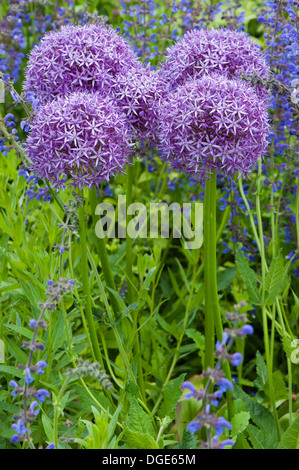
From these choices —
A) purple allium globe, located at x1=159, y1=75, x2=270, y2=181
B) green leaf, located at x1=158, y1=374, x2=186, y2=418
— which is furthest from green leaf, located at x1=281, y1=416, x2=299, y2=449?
purple allium globe, located at x1=159, y1=75, x2=270, y2=181

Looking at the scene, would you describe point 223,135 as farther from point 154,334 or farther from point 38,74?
point 154,334


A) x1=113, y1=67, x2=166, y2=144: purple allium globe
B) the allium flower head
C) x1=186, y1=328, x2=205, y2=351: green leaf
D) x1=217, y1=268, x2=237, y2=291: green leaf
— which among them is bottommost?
x1=186, y1=328, x2=205, y2=351: green leaf

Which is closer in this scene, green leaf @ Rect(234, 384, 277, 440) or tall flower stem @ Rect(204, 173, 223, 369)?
tall flower stem @ Rect(204, 173, 223, 369)

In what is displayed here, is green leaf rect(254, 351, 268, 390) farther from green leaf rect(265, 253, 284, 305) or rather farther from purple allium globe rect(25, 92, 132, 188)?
purple allium globe rect(25, 92, 132, 188)

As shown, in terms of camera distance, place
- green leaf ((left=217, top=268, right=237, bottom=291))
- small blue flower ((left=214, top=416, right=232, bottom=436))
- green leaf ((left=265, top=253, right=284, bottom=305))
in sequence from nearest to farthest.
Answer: small blue flower ((left=214, top=416, right=232, bottom=436)) < green leaf ((left=265, top=253, right=284, bottom=305)) < green leaf ((left=217, top=268, right=237, bottom=291))

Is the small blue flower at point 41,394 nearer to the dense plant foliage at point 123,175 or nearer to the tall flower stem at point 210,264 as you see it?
the dense plant foliage at point 123,175

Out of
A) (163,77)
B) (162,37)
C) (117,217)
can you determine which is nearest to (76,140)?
(163,77)

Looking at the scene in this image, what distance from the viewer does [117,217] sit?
284cm

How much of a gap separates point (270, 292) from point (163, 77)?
32.2 inches

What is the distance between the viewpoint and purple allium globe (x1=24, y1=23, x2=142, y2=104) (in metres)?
1.95

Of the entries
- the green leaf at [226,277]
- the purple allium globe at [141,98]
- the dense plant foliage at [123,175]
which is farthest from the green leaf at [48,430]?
the green leaf at [226,277]

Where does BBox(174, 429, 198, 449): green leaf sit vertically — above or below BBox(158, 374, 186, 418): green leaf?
below

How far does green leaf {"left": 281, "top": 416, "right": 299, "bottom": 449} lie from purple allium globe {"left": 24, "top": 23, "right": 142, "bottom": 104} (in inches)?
47.0

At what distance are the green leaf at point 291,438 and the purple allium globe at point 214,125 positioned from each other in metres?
0.79
